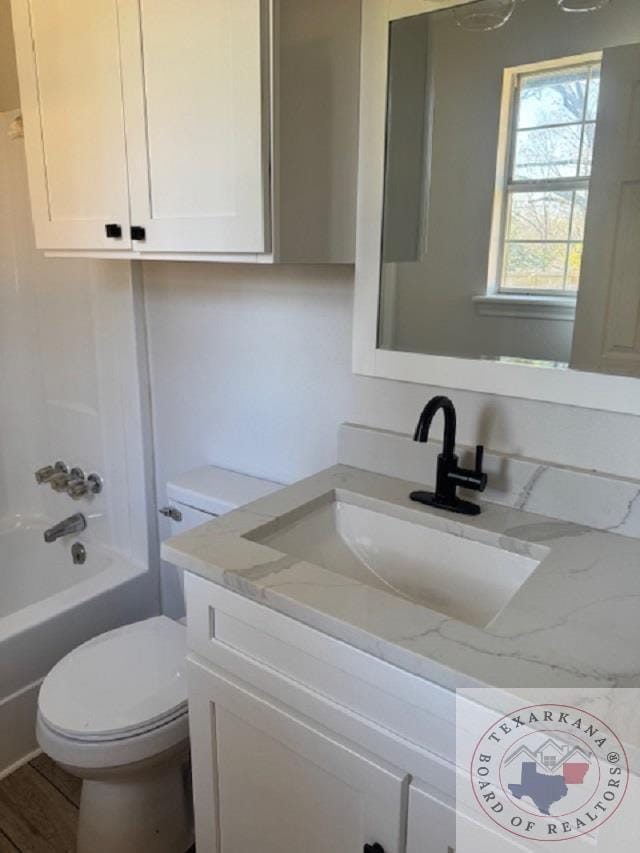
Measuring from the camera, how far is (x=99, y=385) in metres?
2.08

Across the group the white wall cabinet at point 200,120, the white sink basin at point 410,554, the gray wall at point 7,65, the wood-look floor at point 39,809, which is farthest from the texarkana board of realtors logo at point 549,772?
the gray wall at point 7,65

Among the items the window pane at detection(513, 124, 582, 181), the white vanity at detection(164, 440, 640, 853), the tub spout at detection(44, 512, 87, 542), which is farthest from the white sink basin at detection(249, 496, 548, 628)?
the tub spout at detection(44, 512, 87, 542)

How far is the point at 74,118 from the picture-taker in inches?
56.6

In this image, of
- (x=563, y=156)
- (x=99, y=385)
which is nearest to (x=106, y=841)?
(x=99, y=385)

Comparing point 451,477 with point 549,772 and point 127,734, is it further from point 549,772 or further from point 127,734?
point 127,734

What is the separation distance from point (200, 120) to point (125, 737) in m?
1.27

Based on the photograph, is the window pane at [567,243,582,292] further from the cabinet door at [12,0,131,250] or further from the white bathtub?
the white bathtub

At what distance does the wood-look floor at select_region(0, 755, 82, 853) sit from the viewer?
157 centimetres

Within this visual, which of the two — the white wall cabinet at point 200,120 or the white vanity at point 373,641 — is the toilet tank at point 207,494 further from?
the white wall cabinet at point 200,120

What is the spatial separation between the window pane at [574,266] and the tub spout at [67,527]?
1797 mm

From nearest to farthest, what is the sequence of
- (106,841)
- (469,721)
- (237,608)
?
(469,721), (237,608), (106,841)

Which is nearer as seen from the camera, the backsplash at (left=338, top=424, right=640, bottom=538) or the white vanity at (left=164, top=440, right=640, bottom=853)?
the white vanity at (left=164, top=440, right=640, bottom=853)

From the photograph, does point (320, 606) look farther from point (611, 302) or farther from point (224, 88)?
point (224, 88)

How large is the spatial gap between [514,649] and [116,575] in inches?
60.3
